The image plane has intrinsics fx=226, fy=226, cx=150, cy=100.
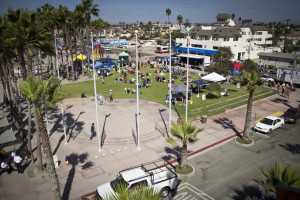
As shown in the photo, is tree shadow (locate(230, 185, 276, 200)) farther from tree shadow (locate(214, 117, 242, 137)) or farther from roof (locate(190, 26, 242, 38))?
roof (locate(190, 26, 242, 38))

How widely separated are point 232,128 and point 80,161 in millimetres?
14705

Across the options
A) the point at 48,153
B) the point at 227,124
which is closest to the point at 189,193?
the point at 48,153

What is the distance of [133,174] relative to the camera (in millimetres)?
12797

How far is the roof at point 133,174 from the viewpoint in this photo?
1245 cm

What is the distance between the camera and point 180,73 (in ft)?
157

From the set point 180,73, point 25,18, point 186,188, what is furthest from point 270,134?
point 180,73

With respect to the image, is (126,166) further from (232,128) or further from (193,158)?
(232,128)

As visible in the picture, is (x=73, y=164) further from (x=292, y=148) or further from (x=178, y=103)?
(x=292, y=148)

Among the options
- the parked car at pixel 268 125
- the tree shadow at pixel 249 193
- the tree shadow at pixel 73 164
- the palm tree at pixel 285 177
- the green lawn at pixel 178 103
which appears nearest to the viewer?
the palm tree at pixel 285 177

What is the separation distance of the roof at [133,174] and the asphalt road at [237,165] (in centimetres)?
243

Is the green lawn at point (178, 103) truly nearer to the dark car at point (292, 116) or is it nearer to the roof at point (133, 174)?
the dark car at point (292, 116)

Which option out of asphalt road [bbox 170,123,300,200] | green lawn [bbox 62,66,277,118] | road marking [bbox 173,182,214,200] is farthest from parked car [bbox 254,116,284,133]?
road marking [bbox 173,182,214,200]

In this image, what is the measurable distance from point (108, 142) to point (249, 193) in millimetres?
11554

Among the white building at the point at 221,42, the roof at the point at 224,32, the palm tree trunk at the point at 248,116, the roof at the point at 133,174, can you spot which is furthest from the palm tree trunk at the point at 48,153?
the roof at the point at 224,32
